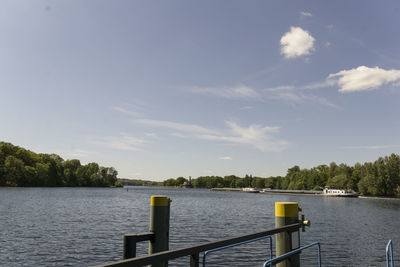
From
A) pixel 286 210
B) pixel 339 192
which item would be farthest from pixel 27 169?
pixel 286 210

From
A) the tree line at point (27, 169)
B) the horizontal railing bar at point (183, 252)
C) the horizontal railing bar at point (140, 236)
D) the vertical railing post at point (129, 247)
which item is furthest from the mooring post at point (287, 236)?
the tree line at point (27, 169)

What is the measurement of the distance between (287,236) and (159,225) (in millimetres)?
2504

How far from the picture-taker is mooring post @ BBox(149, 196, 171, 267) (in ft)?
20.0

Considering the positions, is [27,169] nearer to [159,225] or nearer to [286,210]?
[159,225]

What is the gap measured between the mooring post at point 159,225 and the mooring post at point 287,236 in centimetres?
224

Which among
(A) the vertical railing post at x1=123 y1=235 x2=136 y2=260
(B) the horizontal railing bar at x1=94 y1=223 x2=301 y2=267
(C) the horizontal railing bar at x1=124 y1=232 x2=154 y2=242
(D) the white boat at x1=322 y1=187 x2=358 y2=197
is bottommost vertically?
(D) the white boat at x1=322 y1=187 x2=358 y2=197

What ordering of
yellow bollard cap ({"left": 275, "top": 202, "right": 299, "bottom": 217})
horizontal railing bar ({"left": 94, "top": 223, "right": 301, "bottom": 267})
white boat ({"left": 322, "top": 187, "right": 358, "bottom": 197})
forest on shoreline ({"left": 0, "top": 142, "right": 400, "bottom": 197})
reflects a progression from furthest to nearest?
white boat ({"left": 322, "top": 187, "right": 358, "bottom": 197})
forest on shoreline ({"left": 0, "top": 142, "right": 400, "bottom": 197})
yellow bollard cap ({"left": 275, "top": 202, "right": 299, "bottom": 217})
horizontal railing bar ({"left": 94, "top": 223, "right": 301, "bottom": 267})

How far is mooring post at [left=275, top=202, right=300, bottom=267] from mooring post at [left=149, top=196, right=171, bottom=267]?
2.24m

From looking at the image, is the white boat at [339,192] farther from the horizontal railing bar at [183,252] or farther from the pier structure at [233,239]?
the horizontal railing bar at [183,252]

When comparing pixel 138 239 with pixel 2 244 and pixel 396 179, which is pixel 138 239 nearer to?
pixel 2 244

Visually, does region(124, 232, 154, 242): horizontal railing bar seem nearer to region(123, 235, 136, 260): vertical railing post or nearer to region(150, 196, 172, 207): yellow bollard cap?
region(123, 235, 136, 260): vertical railing post

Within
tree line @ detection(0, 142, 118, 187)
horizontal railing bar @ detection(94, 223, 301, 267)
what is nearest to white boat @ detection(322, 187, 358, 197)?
horizontal railing bar @ detection(94, 223, 301, 267)

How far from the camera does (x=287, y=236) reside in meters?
5.32

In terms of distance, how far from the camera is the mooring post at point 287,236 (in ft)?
17.4
